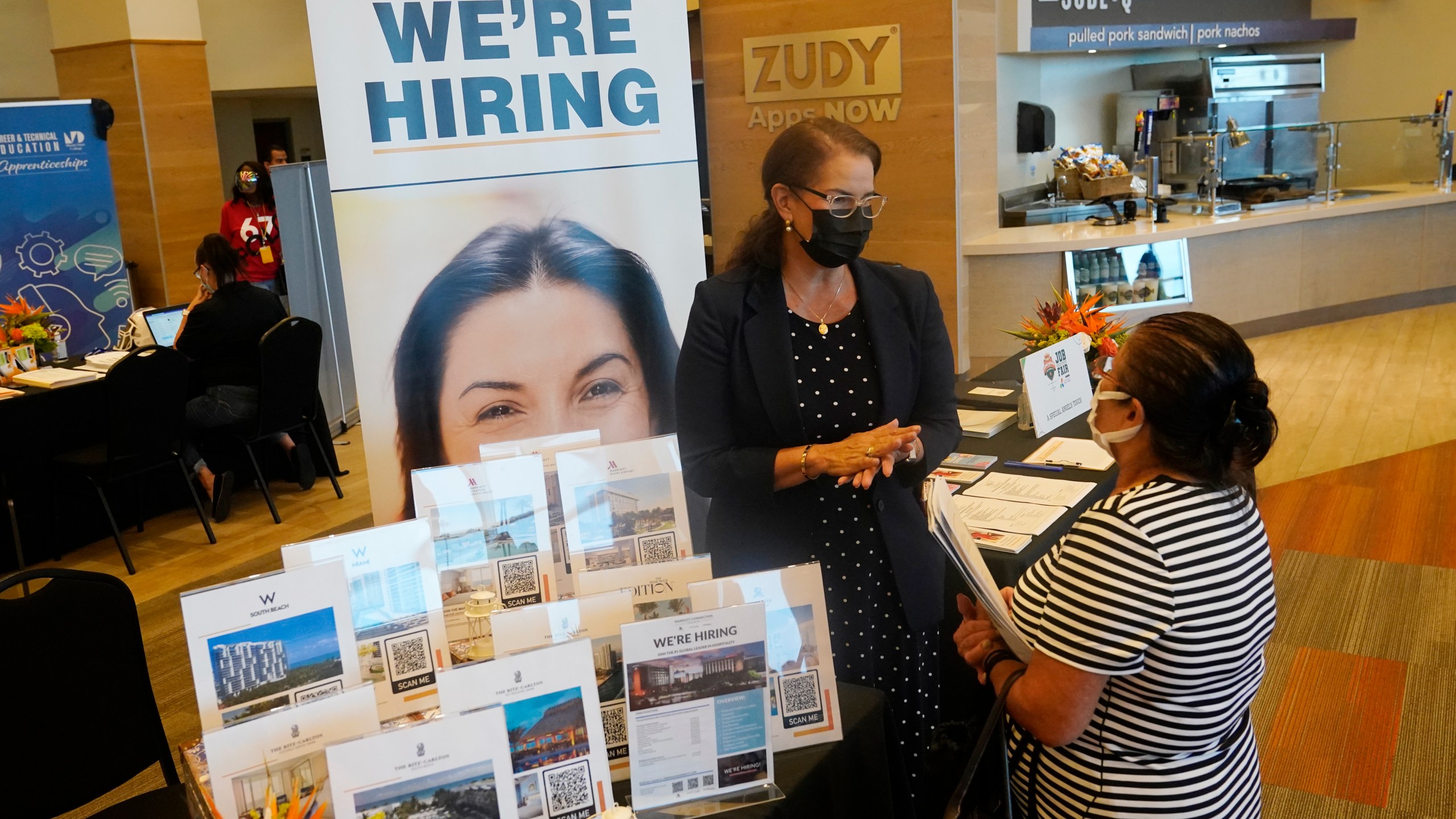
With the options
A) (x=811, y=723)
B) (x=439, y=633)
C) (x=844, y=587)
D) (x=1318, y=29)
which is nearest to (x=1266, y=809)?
(x=844, y=587)

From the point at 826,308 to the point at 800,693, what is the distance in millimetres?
812

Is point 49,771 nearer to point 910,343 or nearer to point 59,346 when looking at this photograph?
point 910,343

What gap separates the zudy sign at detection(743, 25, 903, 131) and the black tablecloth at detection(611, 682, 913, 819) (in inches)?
191

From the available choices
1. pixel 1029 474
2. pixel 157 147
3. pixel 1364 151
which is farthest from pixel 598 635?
pixel 157 147

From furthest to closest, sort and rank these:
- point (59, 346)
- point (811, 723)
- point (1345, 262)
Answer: point (1345, 262) < point (59, 346) < point (811, 723)

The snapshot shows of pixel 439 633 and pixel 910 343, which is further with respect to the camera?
pixel 910 343

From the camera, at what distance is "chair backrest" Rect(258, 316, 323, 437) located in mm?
5637

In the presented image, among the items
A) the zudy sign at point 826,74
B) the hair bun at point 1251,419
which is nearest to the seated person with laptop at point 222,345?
the zudy sign at point 826,74

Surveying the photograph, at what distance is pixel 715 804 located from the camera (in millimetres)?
1529

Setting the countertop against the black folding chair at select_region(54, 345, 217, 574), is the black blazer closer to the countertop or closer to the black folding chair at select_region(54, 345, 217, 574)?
the black folding chair at select_region(54, 345, 217, 574)

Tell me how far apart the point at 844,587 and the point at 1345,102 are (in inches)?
424

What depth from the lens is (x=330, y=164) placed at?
2594 millimetres

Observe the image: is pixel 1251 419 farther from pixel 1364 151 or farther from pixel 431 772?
pixel 1364 151

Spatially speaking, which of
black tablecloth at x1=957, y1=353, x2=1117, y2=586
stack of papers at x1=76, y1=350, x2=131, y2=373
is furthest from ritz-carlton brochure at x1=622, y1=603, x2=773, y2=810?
stack of papers at x1=76, y1=350, x2=131, y2=373
